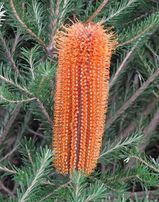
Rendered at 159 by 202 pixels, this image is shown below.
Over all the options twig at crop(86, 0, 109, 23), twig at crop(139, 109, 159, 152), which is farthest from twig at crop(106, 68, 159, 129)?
twig at crop(86, 0, 109, 23)

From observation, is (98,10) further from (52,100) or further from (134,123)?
(134,123)

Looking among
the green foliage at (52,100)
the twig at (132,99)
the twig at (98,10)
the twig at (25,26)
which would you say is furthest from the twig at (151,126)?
the twig at (25,26)

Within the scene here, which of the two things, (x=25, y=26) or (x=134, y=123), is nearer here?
(x=25, y=26)

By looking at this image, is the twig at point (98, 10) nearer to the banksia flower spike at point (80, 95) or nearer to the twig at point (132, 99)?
the banksia flower spike at point (80, 95)

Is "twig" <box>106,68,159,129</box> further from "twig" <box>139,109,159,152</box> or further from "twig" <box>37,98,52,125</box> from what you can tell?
"twig" <box>37,98,52,125</box>

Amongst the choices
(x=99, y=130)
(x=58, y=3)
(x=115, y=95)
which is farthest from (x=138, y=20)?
(x=99, y=130)

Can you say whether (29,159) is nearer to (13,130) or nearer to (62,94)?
(62,94)

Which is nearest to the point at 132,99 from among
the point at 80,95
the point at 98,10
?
the point at 98,10
